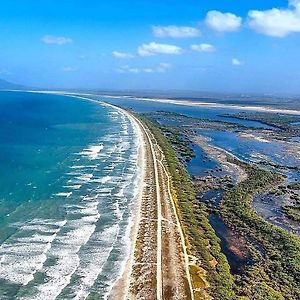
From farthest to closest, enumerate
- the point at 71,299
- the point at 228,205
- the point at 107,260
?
the point at 228,205
the point at 107,260
the point at 71,299

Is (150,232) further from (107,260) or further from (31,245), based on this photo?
(31,245)

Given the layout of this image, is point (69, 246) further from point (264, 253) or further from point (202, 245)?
point (264, 253)

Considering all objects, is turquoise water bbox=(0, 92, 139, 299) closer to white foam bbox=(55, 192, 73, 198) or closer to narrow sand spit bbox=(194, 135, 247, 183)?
white foam bbox=(55, 192, 73, 198)

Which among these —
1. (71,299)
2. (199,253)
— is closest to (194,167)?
(199,253)

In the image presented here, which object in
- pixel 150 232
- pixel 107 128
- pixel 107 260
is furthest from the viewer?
pixel 107 128

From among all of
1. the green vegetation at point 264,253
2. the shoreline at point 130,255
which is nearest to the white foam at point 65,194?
the shoreline at point 130,255

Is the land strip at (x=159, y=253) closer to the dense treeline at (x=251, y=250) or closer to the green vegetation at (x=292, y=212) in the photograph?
the dense treeline at (x=251, y=250)

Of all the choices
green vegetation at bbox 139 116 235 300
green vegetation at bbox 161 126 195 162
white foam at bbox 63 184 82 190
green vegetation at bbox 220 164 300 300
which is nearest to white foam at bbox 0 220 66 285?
white foam at bbox 63 184 82 190
